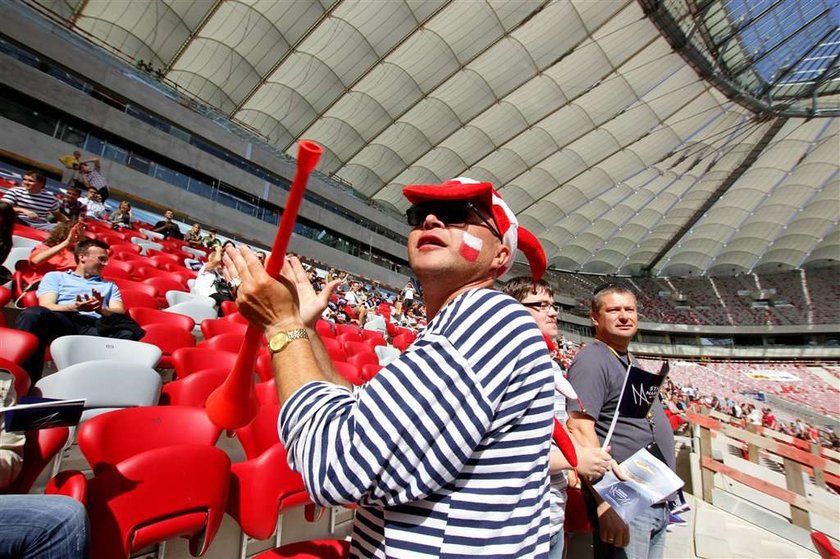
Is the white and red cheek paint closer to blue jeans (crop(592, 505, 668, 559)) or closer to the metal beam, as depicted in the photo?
blue jeans (crop(592, 505, 668, 559))

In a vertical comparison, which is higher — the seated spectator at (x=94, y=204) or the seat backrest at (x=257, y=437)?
the seated spectator at (x=94, y=204)

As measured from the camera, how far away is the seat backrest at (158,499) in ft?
4.85

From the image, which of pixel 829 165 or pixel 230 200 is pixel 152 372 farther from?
pixel 829 165

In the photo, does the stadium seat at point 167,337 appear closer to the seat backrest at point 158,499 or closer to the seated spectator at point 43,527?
the seat backrest at point 158,499

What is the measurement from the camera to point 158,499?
160 centimetres

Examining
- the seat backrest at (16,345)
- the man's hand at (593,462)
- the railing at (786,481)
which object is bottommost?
the railing at (786,481)

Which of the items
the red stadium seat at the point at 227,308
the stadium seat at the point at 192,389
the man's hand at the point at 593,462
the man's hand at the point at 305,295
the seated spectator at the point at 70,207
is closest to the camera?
the man's hand at the point at 305,295

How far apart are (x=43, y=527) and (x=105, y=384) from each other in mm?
1468

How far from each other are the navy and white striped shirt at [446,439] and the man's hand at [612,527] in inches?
55.8

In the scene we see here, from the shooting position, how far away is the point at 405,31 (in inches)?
714

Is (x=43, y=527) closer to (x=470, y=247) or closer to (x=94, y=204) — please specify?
(x=470, y=247)

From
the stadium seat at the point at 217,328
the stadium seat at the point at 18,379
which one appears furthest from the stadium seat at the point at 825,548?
the stadium seat at the point at 217,328

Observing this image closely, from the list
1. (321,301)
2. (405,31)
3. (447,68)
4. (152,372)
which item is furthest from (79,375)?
(447,68)

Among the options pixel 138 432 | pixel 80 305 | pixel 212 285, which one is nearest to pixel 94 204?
pixel 212 285
